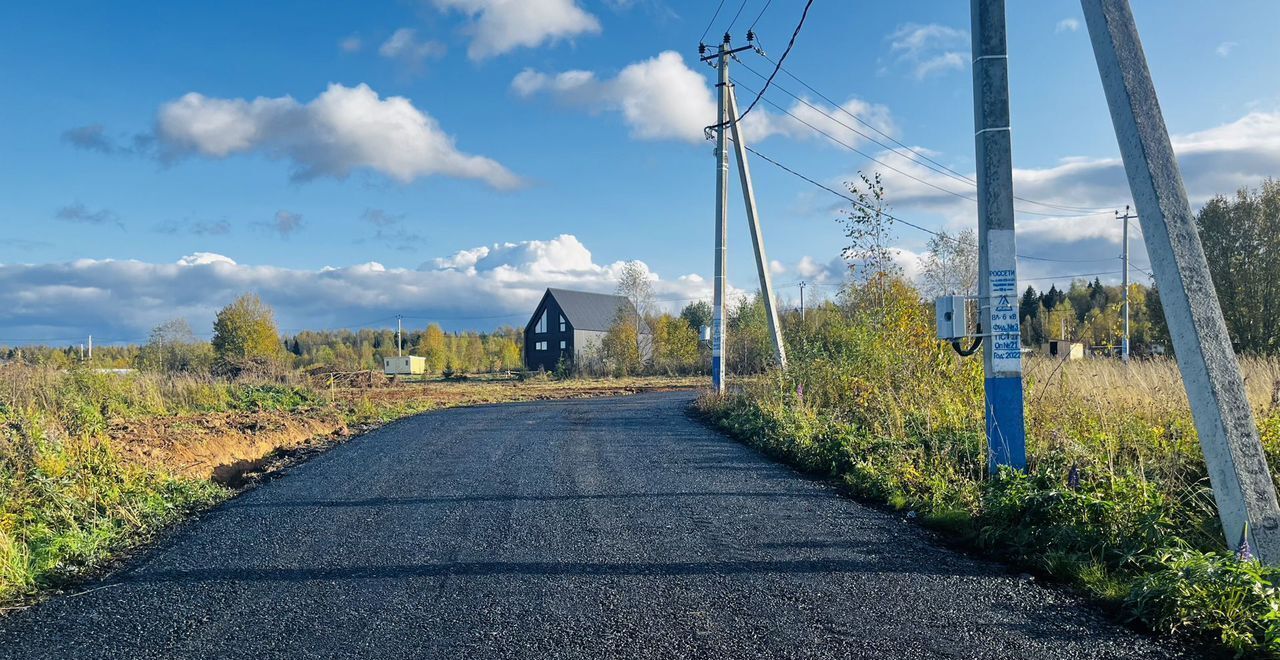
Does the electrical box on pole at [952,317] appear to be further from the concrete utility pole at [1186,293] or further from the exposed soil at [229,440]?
the exposed soil at [229,440]

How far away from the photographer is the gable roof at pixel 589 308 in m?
64.7

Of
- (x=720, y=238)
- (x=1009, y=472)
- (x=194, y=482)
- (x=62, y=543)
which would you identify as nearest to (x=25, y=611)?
(x=62, y=543)

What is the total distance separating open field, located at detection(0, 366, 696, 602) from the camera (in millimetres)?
6223

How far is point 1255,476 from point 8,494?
981cm

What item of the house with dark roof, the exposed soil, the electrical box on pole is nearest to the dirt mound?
the exposed soil

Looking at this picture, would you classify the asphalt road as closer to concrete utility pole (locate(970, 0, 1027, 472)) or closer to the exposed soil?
concrete utility pole (locate(970, 0, 1027, 472))

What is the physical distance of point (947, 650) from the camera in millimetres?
3779

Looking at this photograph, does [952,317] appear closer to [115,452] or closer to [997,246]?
[997,246]

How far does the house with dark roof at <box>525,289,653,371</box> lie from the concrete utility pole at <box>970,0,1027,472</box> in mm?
54023

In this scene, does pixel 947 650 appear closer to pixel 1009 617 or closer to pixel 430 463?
pixel 1009 617

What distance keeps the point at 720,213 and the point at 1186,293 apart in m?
15.8

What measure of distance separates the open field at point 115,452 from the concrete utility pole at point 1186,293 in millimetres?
7897

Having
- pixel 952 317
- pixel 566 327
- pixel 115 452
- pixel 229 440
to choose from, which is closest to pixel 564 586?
pixel 952 317

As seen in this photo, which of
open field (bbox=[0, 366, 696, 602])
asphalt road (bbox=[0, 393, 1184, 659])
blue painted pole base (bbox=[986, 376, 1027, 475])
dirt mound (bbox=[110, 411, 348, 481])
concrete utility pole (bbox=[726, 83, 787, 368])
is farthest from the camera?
concrete utility pole (bbox=[726, 83, 787, 368])
